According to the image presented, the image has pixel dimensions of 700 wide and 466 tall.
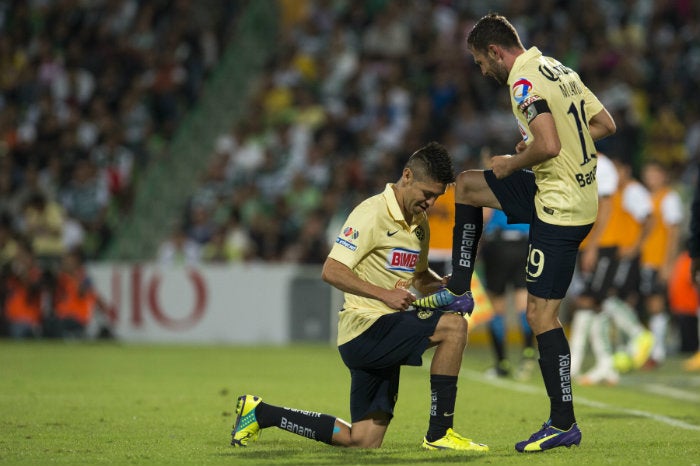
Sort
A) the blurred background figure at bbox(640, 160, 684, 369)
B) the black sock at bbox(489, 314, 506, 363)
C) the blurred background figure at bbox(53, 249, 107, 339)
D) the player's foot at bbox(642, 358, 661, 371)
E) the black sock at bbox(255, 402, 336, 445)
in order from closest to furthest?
the black sock at bbox(255, 402, 336, 445) → the black sock at bbox(489, 314, 506, 363) → the player's foot at bbox(642, 358, 661, 371) → the blurred background figure at bbox(640, 160, 684, 369) → the blurred background figure at bbox(53, 249, 107, 339)

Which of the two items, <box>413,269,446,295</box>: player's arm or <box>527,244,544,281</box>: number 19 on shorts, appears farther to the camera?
<box>413,269,446,295</box>: player's arm

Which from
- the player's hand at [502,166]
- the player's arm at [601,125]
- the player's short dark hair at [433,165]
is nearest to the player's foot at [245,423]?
the player's short dark hair at [433,165]

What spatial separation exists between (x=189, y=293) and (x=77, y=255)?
180 cm

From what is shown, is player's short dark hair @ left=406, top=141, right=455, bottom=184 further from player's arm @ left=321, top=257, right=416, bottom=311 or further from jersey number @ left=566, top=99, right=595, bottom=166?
jersey number @ left=566, top=99, right=595, bottom=166

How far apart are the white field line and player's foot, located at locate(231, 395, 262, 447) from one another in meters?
3.00

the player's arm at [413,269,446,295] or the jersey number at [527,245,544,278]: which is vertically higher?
the jersey number at [527,245,544,278]

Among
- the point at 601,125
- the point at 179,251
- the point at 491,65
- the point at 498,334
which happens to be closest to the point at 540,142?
the point at 491,65

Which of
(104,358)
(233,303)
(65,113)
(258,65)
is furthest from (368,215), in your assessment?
(258,65)

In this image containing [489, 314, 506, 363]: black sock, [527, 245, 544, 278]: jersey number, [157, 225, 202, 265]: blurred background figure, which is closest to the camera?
[527, 245, 544, 278]: jersey number

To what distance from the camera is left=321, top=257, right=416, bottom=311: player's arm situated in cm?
676

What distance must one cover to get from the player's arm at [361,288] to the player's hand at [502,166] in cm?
89

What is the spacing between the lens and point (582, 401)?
10.4m

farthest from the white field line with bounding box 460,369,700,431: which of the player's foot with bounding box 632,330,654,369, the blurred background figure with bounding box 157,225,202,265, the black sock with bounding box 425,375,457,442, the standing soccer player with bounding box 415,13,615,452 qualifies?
the blurred background figure with bounding box 157,225,202,265

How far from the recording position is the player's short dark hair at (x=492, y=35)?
712cm
